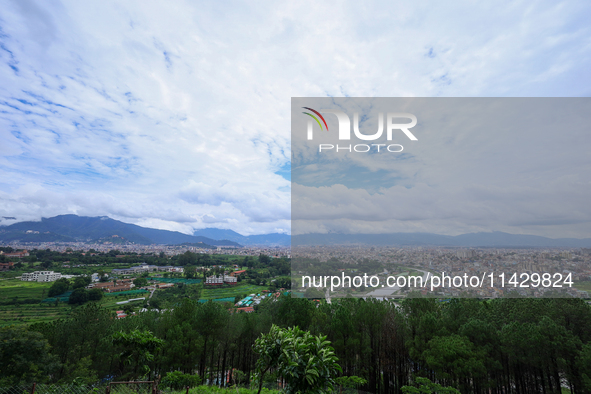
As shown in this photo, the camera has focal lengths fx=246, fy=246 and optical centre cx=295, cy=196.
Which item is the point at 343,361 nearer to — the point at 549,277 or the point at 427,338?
the point at 427,338

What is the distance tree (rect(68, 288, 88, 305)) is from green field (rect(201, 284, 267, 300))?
1751 cm

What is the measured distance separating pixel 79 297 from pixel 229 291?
23729mm

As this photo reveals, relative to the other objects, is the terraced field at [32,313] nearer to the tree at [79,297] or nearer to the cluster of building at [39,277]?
the tree at [79,297]

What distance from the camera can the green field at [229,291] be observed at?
47.0 meters

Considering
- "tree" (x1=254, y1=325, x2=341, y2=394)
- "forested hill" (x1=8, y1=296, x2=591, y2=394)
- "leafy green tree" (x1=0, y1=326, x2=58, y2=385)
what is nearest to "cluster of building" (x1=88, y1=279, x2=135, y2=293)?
"forested hill" (x1=8, y1=296, x2=591, y2=394)

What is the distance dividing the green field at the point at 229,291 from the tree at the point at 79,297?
17509mm

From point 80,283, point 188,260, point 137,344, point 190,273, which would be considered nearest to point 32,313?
point 80,283

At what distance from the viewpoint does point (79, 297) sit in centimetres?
3759

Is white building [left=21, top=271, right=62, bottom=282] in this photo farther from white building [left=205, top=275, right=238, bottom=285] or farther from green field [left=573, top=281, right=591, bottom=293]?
green field [left=573, top=281, right=591, bottom=293]

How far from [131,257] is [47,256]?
21.2 meters

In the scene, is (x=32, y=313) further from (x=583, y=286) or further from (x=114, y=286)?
(x=583, y=286)

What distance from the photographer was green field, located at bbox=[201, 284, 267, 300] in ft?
A: 154

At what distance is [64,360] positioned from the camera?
12352 millimetres

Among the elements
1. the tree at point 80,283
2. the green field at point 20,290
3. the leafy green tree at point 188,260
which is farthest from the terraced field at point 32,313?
the leafy green tree at point 188,260
